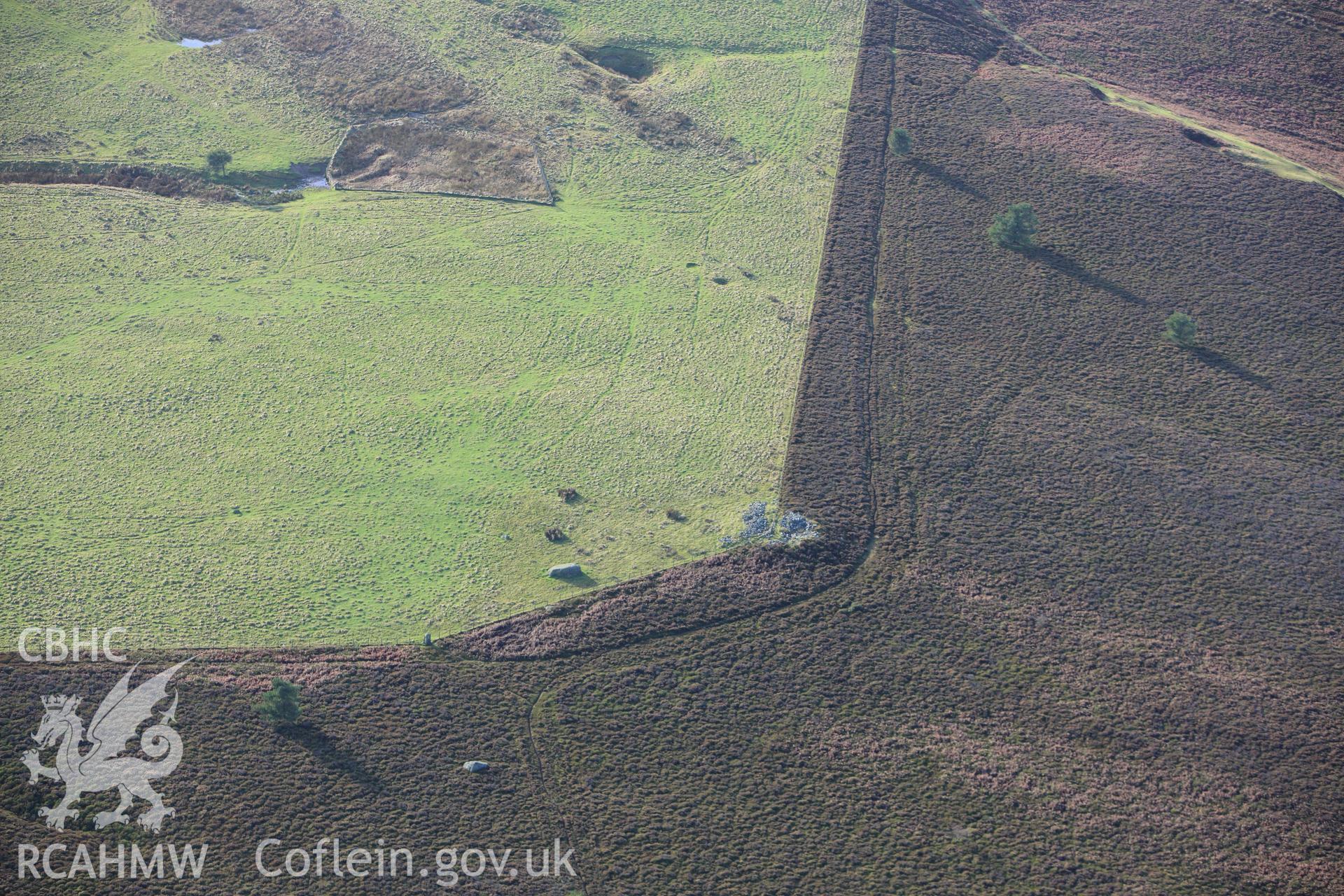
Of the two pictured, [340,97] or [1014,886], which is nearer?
[1014,886]

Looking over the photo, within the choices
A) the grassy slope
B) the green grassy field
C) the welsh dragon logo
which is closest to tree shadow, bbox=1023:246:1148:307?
the green grassy field

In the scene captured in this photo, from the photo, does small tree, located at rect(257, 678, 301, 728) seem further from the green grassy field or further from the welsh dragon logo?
the green grassy field

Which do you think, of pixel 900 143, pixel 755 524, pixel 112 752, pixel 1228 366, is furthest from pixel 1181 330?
pixel 112 752

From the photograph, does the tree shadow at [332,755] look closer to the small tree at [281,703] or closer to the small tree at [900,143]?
the small tree at [281,703]

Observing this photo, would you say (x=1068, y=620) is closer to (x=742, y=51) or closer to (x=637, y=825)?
(x=637, y=825)

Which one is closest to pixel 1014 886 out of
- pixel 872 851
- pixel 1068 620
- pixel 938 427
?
pixel 872 851

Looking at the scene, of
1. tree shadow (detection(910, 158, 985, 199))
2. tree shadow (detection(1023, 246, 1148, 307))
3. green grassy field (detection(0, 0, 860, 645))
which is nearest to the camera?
green grassy field (detection(0, 0, 860, 645))
